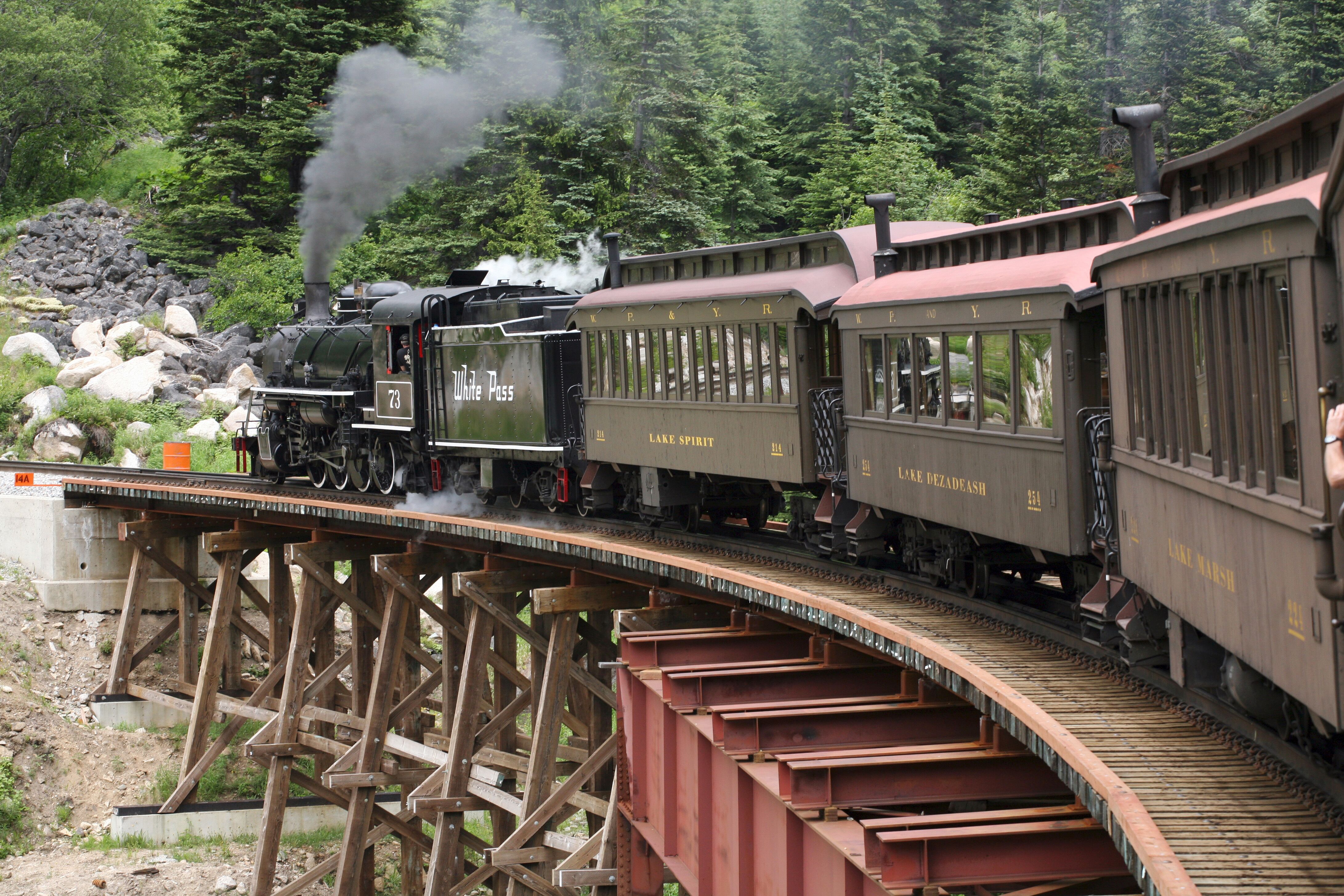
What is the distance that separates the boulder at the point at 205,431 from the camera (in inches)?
1254

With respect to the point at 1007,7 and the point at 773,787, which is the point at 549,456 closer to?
the point at 773,787

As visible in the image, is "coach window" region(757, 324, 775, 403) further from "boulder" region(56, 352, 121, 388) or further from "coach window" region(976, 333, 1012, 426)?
"boulder" region(56, 352, 121, 388)

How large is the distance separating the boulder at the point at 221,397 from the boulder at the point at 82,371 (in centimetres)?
247

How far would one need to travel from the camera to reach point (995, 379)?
30.0 ft

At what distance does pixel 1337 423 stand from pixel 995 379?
5.08m

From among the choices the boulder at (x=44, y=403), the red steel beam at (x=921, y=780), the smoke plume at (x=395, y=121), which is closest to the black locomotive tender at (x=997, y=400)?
the red steel beam at (x=921, y=780)

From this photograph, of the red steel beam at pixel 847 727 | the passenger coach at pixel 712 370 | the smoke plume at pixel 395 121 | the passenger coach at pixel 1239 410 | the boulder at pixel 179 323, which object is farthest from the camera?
the boulder at pixel 179 323

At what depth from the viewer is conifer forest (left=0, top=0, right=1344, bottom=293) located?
29.5 meters

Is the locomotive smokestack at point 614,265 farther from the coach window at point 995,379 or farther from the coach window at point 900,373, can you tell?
the coach window at point 995,379

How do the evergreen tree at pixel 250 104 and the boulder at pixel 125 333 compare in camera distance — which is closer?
the boulder at pixel 125 333

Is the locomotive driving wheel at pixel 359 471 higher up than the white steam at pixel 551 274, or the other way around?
the white steam at pixel 551 274

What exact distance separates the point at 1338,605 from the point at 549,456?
12.4m

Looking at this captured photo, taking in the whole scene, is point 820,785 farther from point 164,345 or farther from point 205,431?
point 164,345

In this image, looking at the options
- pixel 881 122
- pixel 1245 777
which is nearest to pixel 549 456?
pixel 1245 777
